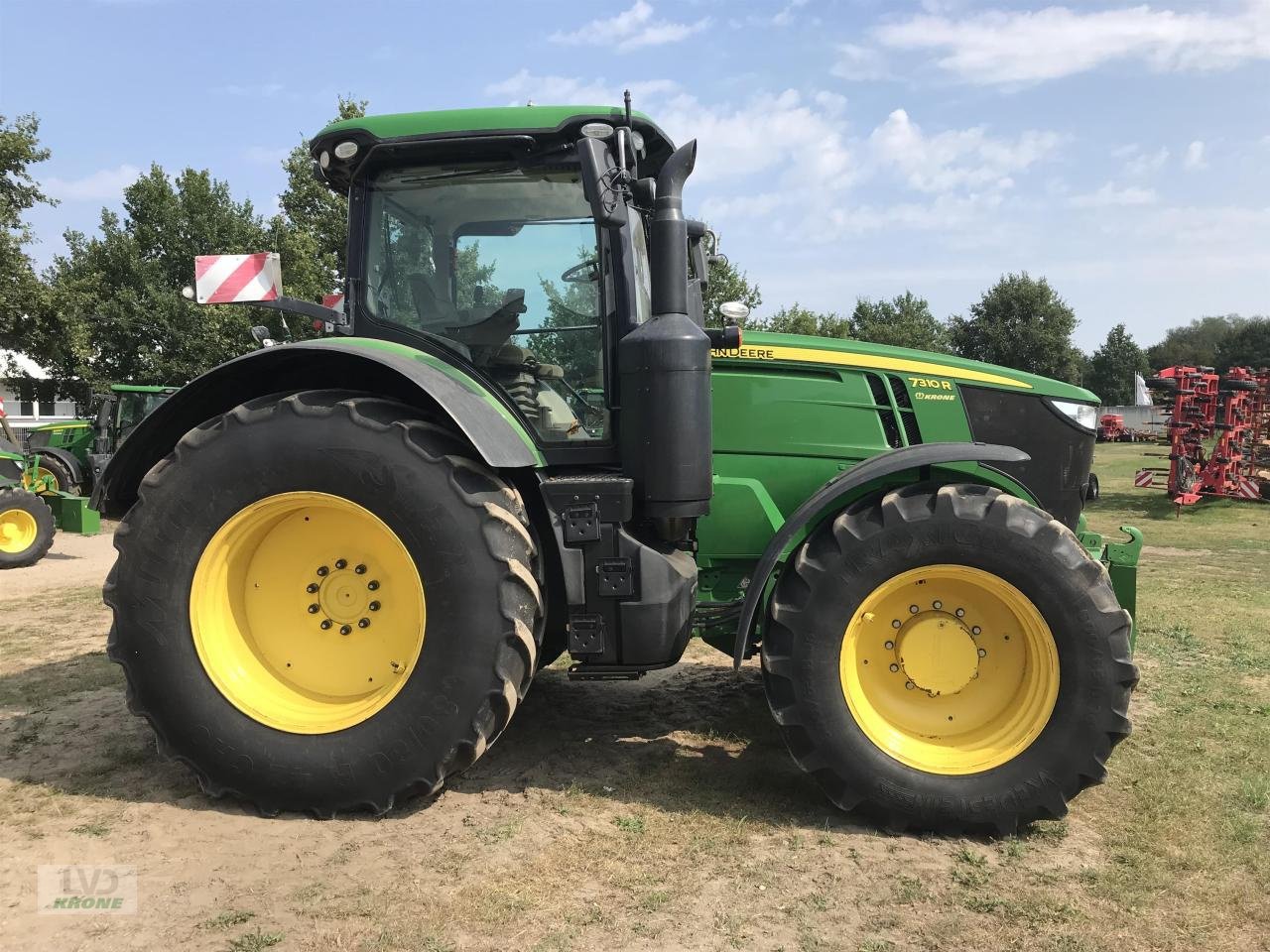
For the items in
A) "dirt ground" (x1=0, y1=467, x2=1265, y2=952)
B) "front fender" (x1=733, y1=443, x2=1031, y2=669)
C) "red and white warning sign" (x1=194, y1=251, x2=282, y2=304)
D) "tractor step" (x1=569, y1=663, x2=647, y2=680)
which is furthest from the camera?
"red and white warning sign" (x1=194, y1=251, x2=282, y2=304)

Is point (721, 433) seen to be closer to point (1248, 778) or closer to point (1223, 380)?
point (1248, 778)

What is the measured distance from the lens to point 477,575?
10.6ft

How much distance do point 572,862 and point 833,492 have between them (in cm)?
162

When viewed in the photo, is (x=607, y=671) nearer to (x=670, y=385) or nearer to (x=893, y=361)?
(x=670, y=385)

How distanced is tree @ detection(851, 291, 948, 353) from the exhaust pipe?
164 ft

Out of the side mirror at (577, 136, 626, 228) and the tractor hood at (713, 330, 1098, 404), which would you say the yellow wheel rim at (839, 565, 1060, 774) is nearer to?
the tractor hood at (713, 330, 1098, 404)

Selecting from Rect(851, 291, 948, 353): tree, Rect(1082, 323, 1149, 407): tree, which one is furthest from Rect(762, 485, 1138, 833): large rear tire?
Rect(1082, 323, 1149, 407): tree

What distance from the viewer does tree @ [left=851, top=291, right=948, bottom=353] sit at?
5316 centimetres

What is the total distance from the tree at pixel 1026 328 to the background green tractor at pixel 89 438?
1807 inches

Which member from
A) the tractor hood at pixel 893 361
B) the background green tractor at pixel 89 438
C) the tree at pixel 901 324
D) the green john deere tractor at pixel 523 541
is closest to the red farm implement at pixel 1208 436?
the tractor hood at pixel 893 361

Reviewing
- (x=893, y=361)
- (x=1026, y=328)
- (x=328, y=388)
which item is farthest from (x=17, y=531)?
(x=1026, y=328)

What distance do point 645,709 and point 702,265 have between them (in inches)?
89.9

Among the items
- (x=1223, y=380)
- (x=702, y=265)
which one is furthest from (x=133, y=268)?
(x=1223, y=380)

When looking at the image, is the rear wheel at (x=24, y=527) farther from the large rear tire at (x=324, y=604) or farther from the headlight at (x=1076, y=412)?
the headlight at (x=1076, y=412)
